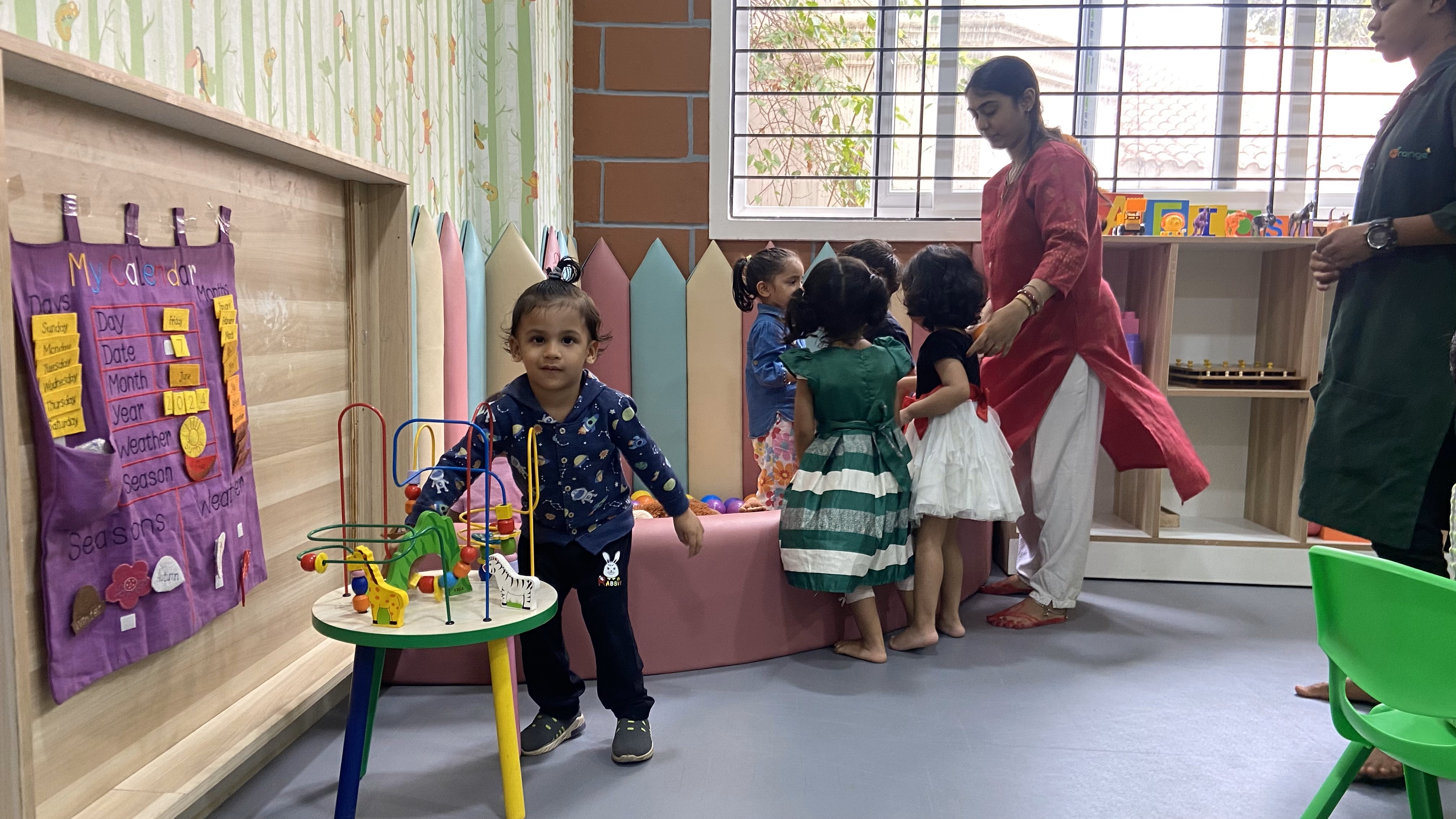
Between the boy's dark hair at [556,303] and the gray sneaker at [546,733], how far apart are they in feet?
2.57

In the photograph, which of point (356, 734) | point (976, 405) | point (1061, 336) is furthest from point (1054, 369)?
point (356, 734)

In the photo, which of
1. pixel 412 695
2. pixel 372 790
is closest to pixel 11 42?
pixel 372 790

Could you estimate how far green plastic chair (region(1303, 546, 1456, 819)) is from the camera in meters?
1.21

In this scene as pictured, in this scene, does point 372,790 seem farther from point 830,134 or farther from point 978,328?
→ point 830,134

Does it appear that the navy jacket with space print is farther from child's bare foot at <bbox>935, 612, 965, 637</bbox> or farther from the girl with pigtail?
child's bare foot at <bbox>935, 612, 965, 637</bbox>

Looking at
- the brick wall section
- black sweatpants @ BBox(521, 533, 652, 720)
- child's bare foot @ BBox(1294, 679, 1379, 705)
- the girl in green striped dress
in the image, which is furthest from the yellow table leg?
the brick wall section

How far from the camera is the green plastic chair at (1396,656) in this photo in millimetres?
1214

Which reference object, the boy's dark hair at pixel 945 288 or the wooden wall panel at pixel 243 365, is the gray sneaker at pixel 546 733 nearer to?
the wooden wall panel at pixel 243 365

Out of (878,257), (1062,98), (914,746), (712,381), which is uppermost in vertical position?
(1062,98)

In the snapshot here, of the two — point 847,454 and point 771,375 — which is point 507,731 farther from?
point 771,375

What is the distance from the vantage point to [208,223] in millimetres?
1699

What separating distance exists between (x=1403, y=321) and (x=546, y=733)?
6.46 ft

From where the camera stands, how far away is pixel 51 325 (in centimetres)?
131

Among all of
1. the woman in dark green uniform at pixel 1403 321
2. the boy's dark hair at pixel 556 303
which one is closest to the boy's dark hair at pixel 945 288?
the woman in dark green uniform at pixel 1403 321
